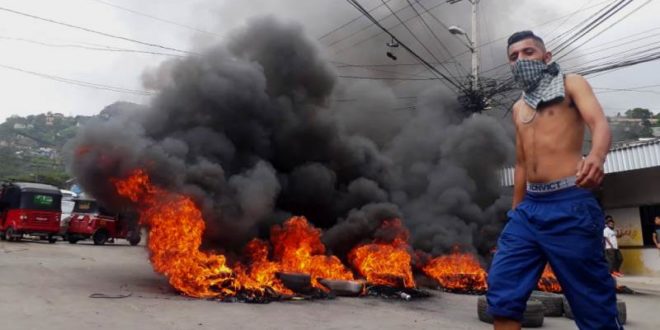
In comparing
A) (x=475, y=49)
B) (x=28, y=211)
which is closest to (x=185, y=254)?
(x=28, y=211)

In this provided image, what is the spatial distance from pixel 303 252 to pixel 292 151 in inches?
135

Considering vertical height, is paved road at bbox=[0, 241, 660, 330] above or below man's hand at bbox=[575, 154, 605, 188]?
below

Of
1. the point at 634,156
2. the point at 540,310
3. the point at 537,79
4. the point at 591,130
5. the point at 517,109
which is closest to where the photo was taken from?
the point at 591,130

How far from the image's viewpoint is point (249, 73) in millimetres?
11242

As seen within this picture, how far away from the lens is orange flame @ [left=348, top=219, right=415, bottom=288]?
9873mm

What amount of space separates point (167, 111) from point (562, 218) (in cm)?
922

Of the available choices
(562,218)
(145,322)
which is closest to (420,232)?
(145,322)

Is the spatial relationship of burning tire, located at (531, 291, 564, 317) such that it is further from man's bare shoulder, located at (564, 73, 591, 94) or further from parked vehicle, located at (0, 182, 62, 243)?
parked vehicle, located at (0, 182, 62, 243)

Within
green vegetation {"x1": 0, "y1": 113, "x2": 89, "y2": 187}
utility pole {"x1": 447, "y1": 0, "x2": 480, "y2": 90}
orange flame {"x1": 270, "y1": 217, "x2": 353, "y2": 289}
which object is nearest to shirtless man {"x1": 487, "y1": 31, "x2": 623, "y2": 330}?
orange flame {"x1": 270, "y1": 217, "x2": 353, "y2": 289}

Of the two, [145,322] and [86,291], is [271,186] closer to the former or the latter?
[86,291]

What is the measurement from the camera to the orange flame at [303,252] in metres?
10.2

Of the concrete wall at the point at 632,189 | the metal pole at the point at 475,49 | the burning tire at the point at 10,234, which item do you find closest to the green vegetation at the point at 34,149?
the burning tire at the point at 10,234

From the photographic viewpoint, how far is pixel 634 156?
45.0 feet

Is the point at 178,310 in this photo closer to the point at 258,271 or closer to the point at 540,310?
the point at 258,271
